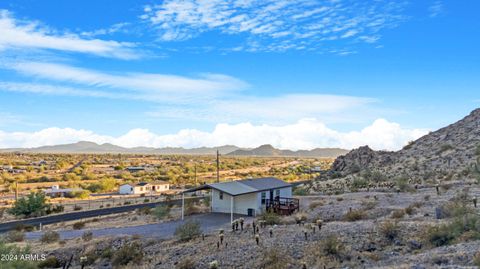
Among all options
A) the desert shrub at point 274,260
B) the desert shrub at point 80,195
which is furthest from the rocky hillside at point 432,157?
the desert shrub at point 80,195

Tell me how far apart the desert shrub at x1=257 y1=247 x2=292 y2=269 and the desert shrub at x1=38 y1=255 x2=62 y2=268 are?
10436 mm

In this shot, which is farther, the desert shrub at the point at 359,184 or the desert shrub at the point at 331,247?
the desert shrub at the point at 359,184

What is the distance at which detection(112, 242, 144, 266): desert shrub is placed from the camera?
19.8 metres

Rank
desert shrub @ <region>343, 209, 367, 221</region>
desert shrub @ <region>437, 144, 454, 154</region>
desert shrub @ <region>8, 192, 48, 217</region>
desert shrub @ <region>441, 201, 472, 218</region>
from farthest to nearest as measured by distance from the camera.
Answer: desert shrub @ <region>437, 144, 454, 154</region> → desert shrub @ <region>8, 192, 48, 217</region> → desert shrub @ <region>343, 209, 367, 221</region> → desert shrub @ <region>441, 201, 472, 218</region>

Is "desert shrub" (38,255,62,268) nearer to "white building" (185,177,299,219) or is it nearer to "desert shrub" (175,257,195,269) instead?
→ "desert shrub" (175,257,195,269)

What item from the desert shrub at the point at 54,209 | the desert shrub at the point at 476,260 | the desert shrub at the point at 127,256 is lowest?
the desert shrub at the point at 54,209

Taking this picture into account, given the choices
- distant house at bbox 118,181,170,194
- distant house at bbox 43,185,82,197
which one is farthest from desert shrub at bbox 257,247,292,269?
distant house at bbox 118,181,170,194

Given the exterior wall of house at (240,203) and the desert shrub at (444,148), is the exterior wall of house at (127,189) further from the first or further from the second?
A: the desert shrub at (444,148)

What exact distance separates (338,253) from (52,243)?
1727 centimetres

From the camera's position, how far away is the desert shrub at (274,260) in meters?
16.5

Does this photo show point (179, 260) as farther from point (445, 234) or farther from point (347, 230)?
point (445, 234)

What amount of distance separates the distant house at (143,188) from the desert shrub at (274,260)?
176 feet

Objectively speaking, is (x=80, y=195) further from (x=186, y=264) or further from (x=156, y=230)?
(x=186, y=264)

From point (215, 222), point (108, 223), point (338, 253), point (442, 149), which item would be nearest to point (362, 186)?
point (442, 149)
